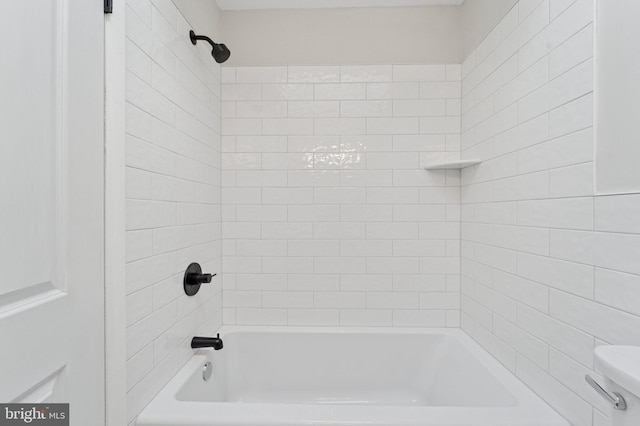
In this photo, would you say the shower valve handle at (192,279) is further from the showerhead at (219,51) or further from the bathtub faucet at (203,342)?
the showerhead at (219,51)

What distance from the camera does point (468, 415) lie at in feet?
4.06

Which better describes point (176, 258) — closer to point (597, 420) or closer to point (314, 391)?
point (314, 391)

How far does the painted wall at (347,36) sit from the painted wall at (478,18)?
0.06 metres

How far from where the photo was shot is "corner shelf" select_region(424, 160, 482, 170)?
6.38 feet

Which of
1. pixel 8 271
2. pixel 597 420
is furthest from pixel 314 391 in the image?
pixel 8 271

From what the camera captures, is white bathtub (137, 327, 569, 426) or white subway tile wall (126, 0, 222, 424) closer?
white subway tile wall (126, 0, 222, 424)

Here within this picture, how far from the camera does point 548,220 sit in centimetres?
131

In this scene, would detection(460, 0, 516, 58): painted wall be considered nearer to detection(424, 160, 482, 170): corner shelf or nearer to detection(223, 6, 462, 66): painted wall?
detection(223, 6, 462, 66): painted wall

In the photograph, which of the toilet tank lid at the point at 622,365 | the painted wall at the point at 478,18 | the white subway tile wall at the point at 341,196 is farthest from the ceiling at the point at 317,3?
the toilet tank lid at the point at 622,365

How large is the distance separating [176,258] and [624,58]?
1.66 metres

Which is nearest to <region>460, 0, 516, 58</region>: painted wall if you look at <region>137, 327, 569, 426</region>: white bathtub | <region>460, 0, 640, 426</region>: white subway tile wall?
<region>460, 0, 640, 426</region>: white subway tile wall

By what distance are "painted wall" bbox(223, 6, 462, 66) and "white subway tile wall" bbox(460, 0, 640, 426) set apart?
39 cm

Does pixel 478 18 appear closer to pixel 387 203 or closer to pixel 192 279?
pixel 387 203

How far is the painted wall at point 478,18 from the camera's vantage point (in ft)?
5.62
